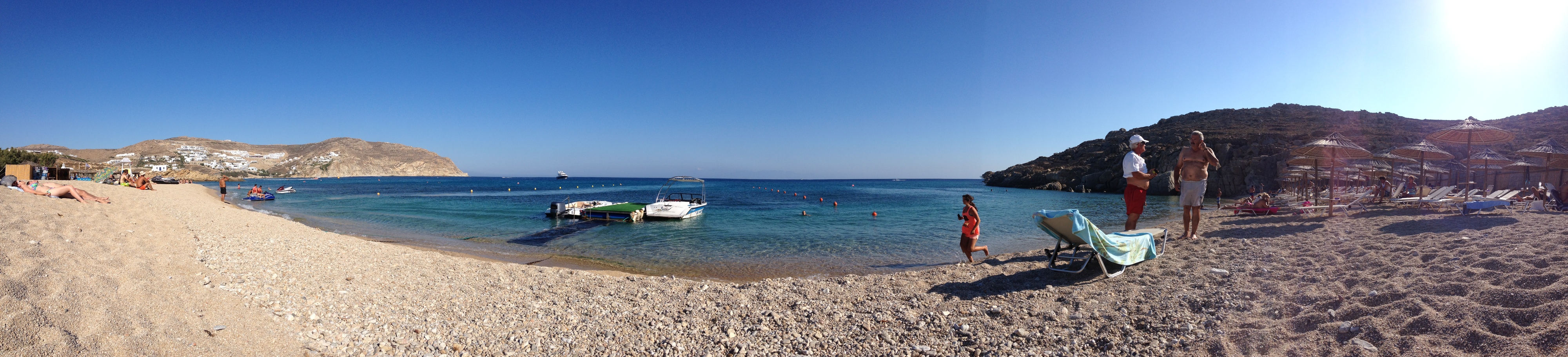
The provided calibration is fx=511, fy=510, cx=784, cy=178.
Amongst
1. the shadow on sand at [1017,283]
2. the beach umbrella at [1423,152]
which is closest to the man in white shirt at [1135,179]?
A: the shadow on sand at [1017,283]

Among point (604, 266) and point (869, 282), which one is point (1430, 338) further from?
point (604, 266)

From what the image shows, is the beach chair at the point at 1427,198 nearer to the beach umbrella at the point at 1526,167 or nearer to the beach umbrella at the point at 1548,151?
the beach umbrella at the point at 1548,151

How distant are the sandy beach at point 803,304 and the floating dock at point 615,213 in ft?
42.3

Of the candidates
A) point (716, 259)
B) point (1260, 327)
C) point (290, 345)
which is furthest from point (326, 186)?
point (1260, 327)

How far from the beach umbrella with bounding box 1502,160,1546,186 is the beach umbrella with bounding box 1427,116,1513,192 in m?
8.59

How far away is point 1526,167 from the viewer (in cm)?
1772

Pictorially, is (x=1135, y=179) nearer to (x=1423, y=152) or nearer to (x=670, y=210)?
(x=1423, y=152)

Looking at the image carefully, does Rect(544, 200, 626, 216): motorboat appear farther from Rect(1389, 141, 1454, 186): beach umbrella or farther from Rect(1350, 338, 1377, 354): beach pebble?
Rect(1389, 141, 1454, 186): beach umbrella

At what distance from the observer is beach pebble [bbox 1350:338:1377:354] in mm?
3141

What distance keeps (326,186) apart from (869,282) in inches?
3322

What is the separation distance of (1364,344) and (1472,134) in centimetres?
1393

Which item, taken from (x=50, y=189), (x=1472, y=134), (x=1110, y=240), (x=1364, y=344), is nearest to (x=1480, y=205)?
(x=1472, y=134)

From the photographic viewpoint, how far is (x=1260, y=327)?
3.87 metres

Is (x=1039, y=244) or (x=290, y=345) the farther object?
(x=1039, y=244)
